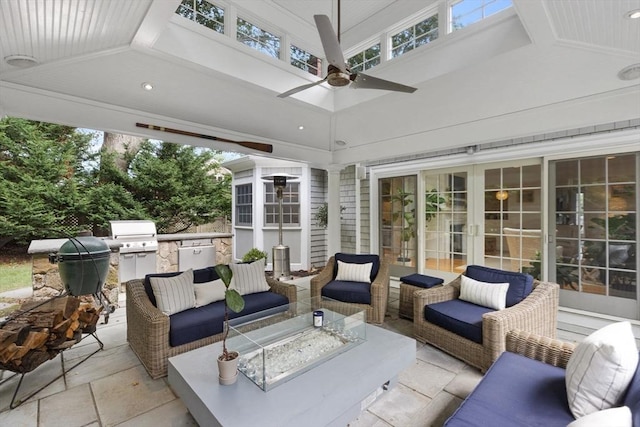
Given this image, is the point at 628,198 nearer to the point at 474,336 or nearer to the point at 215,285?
the point at 474,336

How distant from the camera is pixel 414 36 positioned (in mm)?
3676

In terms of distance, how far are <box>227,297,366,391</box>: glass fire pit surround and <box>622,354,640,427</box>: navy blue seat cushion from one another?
5.15ft

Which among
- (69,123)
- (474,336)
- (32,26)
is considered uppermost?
(32,26)

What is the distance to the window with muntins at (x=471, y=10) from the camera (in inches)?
116

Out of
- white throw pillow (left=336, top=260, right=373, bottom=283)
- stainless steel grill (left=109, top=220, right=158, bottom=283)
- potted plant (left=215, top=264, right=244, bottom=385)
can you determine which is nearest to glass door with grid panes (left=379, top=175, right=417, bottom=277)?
white throw pillow (left=336, top=260, right=373, bottom=283)

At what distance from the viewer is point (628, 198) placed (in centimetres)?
370

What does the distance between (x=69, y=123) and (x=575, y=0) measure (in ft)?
15.2

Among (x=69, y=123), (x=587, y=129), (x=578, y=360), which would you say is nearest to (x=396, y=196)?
(x=587, y=129)

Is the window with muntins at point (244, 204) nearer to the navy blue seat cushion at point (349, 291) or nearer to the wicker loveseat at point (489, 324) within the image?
the navy blue seat cushion at point (349, 291)

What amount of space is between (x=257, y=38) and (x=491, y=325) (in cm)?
400

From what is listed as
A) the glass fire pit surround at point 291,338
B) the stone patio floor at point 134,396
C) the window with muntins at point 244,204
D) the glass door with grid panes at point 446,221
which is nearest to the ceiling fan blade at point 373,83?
the glass fire pit surround at point 291,338

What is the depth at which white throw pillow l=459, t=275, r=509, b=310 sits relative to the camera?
9.93ft

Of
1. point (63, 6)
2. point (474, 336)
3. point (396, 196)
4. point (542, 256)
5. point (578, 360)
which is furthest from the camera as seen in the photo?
point (396, 196)

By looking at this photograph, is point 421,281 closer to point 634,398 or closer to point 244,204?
point 634,398
